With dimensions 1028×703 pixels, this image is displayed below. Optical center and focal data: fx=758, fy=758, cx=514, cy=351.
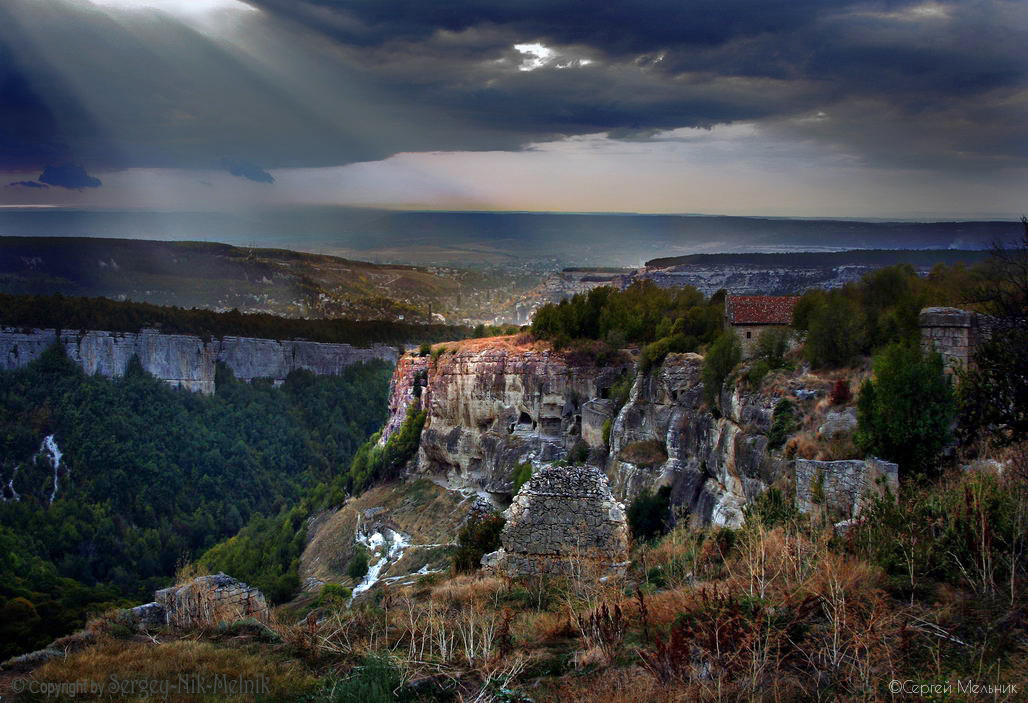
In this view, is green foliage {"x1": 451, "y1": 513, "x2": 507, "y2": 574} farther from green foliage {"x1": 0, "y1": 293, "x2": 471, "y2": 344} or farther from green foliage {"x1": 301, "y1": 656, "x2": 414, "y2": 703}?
green foliage {"x1": 0, "y1": 293, "x2": 471, "y2": 344}

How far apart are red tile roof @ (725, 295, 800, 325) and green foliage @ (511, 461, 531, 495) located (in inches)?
408

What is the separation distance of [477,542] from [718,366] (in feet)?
41.9

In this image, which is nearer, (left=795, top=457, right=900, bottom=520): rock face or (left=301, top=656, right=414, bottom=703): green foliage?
(left=301, top=656, right=414, bottom=703): green foliage

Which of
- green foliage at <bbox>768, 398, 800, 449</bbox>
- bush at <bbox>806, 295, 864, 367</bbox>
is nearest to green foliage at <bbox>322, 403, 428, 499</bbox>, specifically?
bush at <bbox>806, 295, 864, 367</bbox>

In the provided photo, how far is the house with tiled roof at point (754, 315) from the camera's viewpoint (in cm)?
2802

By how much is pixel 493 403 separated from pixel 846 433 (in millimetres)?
25539

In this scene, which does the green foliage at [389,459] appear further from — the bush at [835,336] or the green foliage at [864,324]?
the bush at [835,336]

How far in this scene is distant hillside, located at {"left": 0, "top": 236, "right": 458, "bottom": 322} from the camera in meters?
83.8

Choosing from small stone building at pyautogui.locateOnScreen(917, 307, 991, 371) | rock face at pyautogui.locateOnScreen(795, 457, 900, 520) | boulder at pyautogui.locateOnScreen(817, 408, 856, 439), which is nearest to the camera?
rock face at pyautogui.locateOnScreen(795, 457, 900, 520)

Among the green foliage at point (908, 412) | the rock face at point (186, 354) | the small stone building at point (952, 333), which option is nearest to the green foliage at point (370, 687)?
the green foliage at point (908, 412)

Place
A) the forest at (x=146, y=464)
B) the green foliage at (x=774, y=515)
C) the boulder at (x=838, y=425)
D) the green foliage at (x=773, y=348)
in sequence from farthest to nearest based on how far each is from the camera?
1. the forest at (x=146, y=464)
2. the green foliage at (x=773, y=348)
3. the boulder at (x=838, y=425)
4. the green foliage at (x=774, y=515)

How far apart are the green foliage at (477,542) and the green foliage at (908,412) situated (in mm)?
6413

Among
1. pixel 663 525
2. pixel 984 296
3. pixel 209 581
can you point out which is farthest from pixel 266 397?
pixel 984 296

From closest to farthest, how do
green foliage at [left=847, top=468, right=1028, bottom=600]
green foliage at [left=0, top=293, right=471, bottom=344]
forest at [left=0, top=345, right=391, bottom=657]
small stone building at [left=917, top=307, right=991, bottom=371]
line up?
green foliage at [left=847, top=468, right=1028, bottom=600], small stone building at [left=917, top=307, right=991, bottom=371], forest at [left=0, top=345, right=391, bottom=657], green foliage at [left=0, top=293, right=471, bottom=344]
